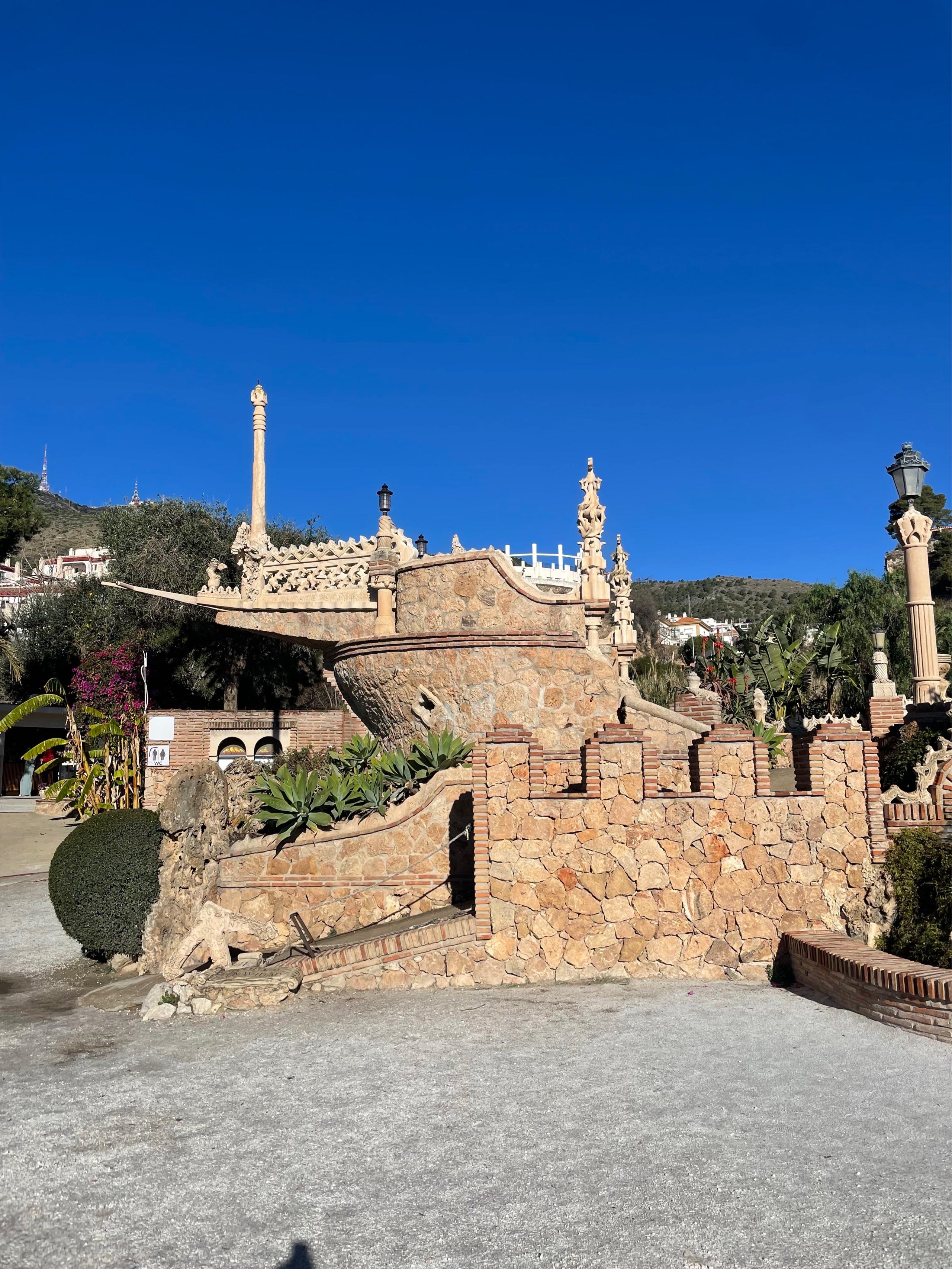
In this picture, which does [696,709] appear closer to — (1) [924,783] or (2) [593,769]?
(1) [924,783]

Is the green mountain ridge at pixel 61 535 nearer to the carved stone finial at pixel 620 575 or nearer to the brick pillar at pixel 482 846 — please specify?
the carved stone finial at pixel 620 575

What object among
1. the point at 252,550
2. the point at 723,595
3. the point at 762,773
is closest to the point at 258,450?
the point at 252,550

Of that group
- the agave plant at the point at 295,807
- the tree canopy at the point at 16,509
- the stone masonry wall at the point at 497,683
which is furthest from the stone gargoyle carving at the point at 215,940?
the tree canopy at the point at 16,509

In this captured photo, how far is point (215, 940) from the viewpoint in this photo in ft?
31.1

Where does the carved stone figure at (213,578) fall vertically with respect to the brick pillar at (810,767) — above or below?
above

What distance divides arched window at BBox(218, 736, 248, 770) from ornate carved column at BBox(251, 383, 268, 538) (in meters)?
5.55

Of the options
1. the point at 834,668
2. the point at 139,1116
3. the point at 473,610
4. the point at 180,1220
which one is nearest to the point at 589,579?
the point at 473,610

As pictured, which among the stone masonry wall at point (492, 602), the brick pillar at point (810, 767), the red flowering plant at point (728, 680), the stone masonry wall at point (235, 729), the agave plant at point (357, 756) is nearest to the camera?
the brick pillar at point (810, 767)

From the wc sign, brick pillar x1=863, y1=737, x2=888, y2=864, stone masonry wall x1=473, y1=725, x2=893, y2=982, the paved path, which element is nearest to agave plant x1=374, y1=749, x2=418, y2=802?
stone masonry wall x1=473, y1=725, x2=893, y2=982

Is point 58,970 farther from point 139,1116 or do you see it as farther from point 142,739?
point 142,739

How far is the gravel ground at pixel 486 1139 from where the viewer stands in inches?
157

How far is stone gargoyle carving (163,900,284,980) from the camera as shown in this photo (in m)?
9.36

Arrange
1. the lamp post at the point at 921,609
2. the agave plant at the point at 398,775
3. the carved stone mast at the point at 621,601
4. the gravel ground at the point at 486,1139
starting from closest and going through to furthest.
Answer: the gravel ground at the point at 486,1139 → the agave plant at the point at 398,775 → the lamp post at the point at 921,609 → the carved stone mast at the point at 621,601

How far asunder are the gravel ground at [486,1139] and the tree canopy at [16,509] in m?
24.2
